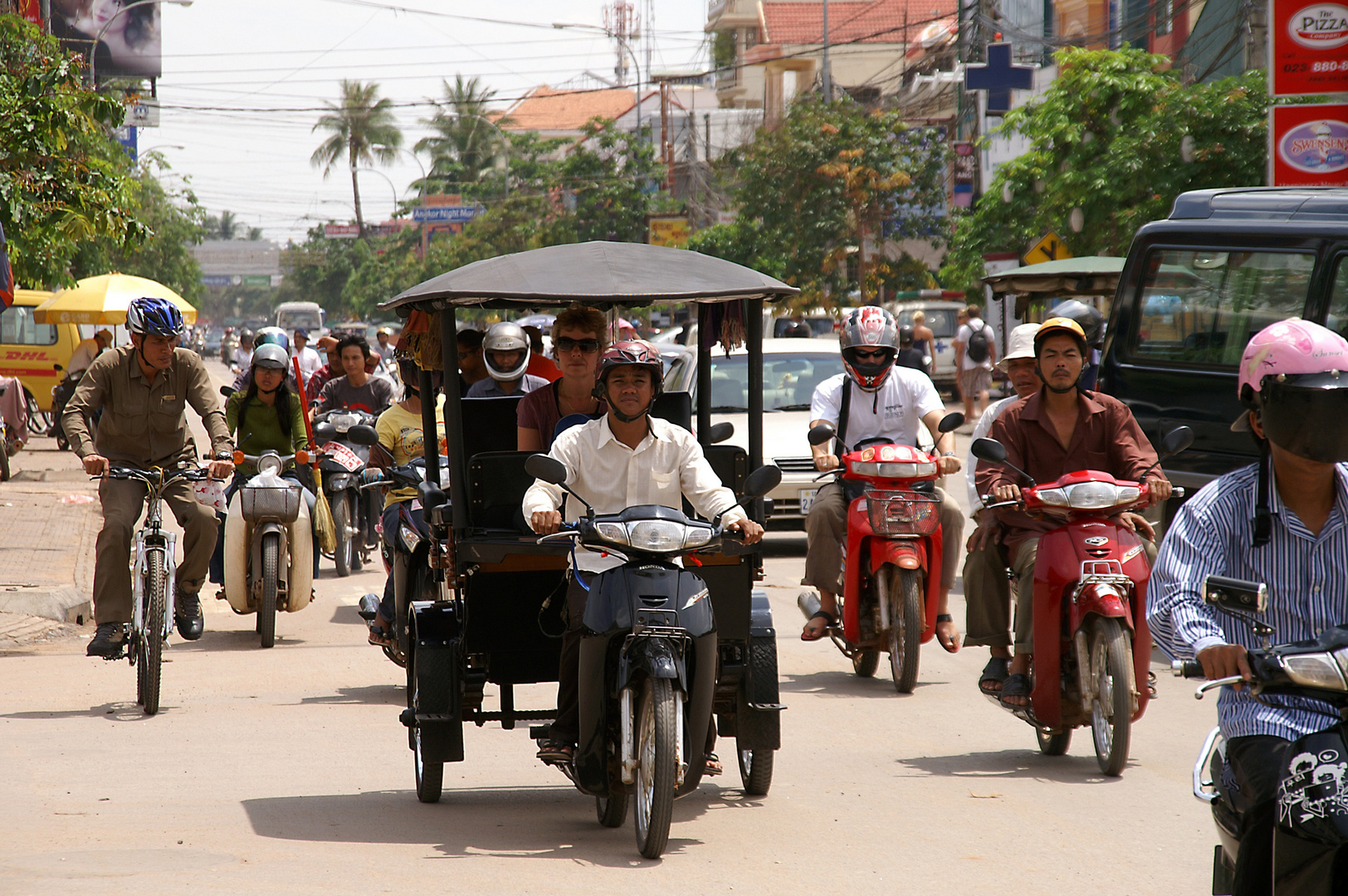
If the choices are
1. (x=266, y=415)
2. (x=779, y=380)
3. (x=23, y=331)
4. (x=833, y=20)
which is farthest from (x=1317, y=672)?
(x=833, y=20)

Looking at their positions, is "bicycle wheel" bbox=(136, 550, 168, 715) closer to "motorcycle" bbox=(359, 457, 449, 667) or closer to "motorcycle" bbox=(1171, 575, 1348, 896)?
"motorcycle" bbox=(359, 457, 449, 667)

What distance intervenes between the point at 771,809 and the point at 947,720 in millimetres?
1983

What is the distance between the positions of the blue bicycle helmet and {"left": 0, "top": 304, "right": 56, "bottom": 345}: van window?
66.4 feet

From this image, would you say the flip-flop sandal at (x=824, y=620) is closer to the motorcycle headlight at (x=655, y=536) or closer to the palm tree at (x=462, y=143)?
the motorcycle headlight at (x=655, y=536)

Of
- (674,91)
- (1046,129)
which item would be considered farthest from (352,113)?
(1046,129)

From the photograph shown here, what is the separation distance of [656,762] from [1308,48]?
41.5 feet

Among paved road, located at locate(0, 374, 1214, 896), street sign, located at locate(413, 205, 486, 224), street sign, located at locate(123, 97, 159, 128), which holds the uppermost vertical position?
street sign, located at locate(413, 205, 486, 224)

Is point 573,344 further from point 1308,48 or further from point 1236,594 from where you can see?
point 1308,48

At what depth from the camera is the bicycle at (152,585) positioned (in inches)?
303

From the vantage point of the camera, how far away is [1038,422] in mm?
6969

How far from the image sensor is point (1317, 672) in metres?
3.00

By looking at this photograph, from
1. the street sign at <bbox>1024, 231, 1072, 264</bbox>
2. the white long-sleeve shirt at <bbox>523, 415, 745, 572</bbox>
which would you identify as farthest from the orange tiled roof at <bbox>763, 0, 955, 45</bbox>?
the white long-sleeve shirt at <bbox>523, 415, 745, 572</bbox>

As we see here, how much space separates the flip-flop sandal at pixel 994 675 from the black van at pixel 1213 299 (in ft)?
9.45

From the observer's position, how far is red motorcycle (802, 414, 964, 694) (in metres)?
8.03
